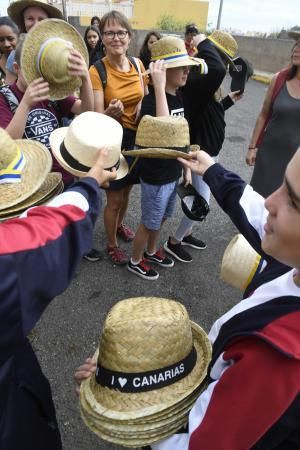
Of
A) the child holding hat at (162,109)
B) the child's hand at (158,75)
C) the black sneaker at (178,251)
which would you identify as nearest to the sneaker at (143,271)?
the child holding hat at (162,109)

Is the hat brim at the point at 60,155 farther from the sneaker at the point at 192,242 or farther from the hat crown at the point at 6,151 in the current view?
the sneaker at the point at 192,242

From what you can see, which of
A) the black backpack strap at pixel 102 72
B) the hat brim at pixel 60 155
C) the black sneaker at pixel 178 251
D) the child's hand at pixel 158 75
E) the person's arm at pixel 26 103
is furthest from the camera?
Answer: the black sneaker at pixel 178 251

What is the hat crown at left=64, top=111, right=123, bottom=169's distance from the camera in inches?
67.6

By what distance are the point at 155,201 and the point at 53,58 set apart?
1.30 meters

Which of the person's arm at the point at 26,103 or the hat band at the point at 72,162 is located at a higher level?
the person's arm at the point at 26,103

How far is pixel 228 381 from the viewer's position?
2.78 feet

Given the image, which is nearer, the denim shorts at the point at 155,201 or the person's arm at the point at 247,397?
the person's arm at the point at 247,397

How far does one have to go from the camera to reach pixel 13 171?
1.44 meters

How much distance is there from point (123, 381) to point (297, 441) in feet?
1.81

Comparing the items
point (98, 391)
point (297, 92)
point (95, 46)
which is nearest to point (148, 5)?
point (95, 46)

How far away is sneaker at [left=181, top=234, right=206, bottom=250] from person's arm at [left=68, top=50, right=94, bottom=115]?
182cm

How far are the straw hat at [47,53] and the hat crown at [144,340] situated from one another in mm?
1711

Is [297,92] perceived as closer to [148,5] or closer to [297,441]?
[297,441]

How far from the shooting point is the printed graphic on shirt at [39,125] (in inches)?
92.0
